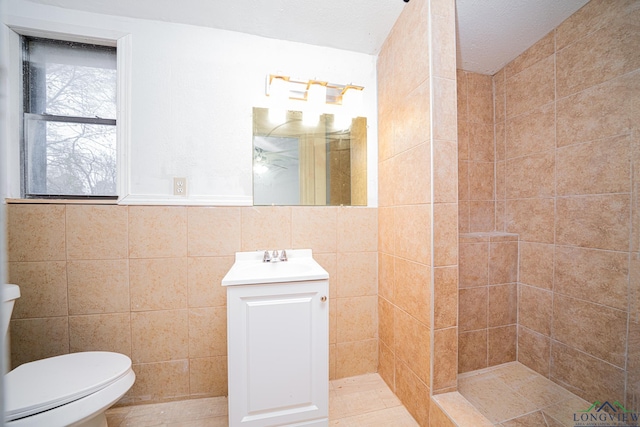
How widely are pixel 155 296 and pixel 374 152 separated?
157cm

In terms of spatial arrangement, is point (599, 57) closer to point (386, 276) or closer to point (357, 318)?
point (386, 276)

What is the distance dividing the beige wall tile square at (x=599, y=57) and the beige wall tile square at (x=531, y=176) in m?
0.36

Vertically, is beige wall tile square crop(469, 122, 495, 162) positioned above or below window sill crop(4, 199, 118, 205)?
above

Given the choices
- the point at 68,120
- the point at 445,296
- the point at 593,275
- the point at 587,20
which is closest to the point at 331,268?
the point at 445,296

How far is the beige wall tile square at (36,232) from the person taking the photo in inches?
54.0

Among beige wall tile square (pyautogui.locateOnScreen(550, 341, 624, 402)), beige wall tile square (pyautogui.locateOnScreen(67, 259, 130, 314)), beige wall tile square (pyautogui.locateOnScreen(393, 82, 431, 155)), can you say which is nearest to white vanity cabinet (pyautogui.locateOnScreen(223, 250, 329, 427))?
beige wall tile square (pyautogui.locateOnScreen(67, 259, 130, 314))

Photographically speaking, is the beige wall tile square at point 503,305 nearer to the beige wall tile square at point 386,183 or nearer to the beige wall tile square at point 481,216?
the beige wall tile square at point 481,216

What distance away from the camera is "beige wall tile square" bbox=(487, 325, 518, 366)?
1710 millimetres

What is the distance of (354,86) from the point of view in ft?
5.55

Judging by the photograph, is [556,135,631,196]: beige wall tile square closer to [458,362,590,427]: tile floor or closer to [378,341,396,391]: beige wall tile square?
[458,362,590,427]: tile floor

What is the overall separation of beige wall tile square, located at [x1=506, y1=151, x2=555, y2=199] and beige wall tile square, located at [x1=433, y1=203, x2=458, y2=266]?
79 centimetres

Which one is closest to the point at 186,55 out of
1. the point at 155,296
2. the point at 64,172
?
the point at 64,172

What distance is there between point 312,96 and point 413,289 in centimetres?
128

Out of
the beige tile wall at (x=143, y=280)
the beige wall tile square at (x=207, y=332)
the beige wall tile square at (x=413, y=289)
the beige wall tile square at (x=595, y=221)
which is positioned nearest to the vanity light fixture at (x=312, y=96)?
the beige tile wall at (x=143, y=280)
